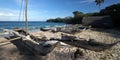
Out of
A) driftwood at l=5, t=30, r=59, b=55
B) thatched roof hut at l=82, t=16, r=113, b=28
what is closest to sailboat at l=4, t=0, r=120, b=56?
driftwood at l=5, t=30, r=59, b=55

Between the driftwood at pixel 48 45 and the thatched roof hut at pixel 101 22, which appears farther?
the thatched roof hut at pixel 101 22

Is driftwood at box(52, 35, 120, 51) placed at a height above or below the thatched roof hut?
below

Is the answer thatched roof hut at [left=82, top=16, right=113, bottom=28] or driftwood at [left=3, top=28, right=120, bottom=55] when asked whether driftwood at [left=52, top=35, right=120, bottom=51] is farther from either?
thatched roof hut at [left=82, top=16, right=113, bottom=28]

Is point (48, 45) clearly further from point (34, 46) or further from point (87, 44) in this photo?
point (87, 44)

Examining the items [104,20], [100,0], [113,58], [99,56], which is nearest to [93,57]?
[99,56]

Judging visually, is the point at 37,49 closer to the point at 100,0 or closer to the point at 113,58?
the point at 113,58

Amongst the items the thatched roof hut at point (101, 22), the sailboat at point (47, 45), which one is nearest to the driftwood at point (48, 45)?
the sailboat at point (47, 45)

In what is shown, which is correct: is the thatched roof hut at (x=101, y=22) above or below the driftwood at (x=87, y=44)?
above

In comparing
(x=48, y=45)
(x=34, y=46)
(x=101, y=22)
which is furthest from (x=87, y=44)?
(x=101, y=22)

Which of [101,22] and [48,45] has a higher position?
[101,22]

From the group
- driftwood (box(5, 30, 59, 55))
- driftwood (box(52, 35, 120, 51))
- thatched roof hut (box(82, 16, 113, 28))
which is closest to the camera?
driftwood (box(5, 30, 59, 55))

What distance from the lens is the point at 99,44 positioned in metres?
5.77

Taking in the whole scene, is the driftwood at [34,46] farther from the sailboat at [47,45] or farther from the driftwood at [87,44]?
the driftwood at [87,44]

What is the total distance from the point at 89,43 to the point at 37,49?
2308mm
